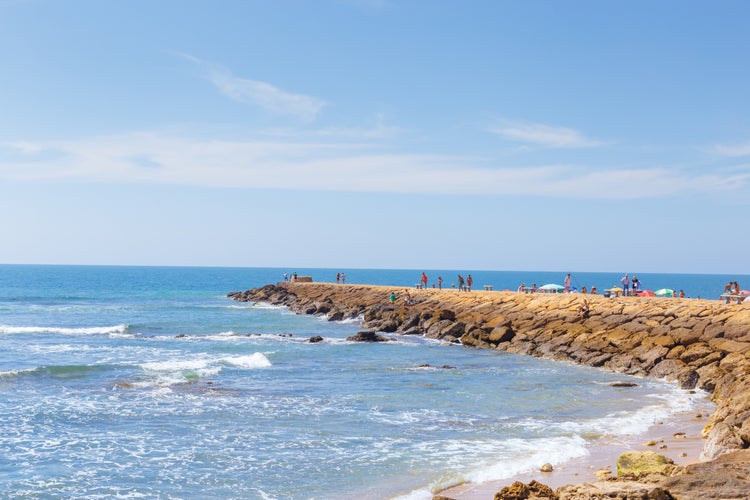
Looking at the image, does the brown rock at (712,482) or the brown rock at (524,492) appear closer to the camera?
the brown rock at (712,482)

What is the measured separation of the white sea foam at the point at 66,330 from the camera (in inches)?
1634

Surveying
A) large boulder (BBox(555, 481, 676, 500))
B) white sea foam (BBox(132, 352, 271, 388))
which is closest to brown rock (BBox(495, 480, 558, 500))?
large boulder (BBox(555, 481, 676, 500))

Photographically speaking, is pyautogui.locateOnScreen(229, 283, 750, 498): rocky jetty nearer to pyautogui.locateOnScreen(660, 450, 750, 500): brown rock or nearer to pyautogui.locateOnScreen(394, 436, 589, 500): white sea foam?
pyautogui.locateOnScreen(660, 450, 750, 500): brown rock

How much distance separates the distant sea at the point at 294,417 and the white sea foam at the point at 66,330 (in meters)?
8.00

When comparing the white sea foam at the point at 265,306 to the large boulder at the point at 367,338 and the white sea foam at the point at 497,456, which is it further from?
the white sea foam at the point at 497,456

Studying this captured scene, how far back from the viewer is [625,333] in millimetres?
29078

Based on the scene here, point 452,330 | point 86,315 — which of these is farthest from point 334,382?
point 86,315

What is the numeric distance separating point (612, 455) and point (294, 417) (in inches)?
319

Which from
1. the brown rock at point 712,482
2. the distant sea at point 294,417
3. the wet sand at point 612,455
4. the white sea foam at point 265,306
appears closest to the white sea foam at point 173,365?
the distant sea at point 294,417

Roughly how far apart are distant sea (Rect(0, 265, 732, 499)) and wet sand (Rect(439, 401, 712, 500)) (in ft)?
1.37

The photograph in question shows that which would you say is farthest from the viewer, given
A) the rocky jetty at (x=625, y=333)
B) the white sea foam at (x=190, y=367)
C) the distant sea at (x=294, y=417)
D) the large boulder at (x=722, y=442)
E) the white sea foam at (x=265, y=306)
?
the white sea foam at (x=265, y=306)

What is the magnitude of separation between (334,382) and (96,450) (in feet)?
33.3

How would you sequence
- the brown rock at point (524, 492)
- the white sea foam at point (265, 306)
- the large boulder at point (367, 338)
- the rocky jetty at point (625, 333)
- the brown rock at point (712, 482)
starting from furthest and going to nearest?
the white sea foam at point (265, 306) < the large boulder at point (367, 338) < the rocky jetty at point (625, 333) < the brown rock at point (524, 492) < the brown rock at point (712, 482)

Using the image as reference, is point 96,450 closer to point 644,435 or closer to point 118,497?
point 118,497
